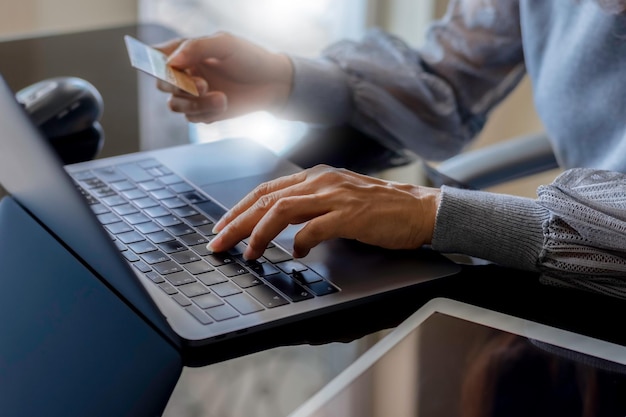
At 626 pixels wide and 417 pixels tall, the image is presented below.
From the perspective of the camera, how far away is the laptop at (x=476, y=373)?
24.6 inches

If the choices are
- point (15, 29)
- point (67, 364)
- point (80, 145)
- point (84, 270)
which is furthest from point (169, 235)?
point (15, 29)

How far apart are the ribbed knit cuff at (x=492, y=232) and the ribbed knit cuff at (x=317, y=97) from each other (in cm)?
38

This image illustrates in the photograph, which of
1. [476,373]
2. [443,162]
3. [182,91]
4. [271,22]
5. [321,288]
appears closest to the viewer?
[476,373]

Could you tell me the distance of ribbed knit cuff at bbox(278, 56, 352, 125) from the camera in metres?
1.19

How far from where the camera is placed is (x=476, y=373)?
26.1 inches

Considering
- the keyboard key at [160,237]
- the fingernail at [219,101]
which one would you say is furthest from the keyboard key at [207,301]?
the fingernail at [219,101]

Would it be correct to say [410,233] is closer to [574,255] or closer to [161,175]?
[574,255]

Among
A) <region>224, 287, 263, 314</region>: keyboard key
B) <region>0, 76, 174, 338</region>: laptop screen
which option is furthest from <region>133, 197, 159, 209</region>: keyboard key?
<region>224, 287, 263, 314</region>: keyboard key

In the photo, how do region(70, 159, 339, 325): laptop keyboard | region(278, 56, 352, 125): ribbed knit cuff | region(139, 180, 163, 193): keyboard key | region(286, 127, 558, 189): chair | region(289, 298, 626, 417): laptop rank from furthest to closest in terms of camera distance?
region(278, 56, 352, 125): ribbed knit cuff < region(286, 127, 558, 189): chair < region(139, 180, 163, 193): keyboard key < region(70, 159, 339, 325): laptop keyboard < region(289, 298, 626, 417): laptop

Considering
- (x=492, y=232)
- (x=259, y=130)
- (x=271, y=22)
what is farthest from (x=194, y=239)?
(x=271, y=22)

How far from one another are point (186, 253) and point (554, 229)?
1.06 ft

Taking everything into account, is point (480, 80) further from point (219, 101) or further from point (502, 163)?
point (219, 101)

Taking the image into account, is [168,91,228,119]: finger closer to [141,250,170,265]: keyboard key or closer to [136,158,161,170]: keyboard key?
[136,158,161,170]: keyboard key

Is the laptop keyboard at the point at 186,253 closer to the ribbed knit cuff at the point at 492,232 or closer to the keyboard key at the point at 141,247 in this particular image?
the keyboard key at the point at 141,247
